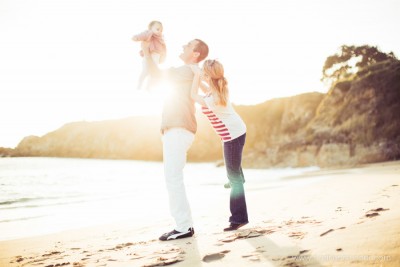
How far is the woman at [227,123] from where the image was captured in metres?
3.63

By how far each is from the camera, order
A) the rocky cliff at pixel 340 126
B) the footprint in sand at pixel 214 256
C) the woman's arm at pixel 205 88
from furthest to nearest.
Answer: the rocky cliff at pixel 340 126 → the woman's arm at pixel 205 88 → the footprint in sand at pixel 214 256

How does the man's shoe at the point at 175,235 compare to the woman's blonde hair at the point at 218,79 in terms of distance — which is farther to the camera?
the woman's blonde hair at the point at 218,79

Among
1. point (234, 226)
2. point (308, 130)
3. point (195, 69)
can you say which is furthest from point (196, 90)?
point (308, 130)

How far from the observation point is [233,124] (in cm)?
377

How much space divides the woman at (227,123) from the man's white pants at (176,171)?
0.45 meters

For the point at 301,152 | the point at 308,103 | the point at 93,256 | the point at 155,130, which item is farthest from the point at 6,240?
the point at 155,130

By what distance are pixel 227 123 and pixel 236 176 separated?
0.61m

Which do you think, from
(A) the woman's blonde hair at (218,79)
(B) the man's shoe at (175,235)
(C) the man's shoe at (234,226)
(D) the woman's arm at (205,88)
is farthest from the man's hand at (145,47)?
(C) the man's shoe at (234,226)

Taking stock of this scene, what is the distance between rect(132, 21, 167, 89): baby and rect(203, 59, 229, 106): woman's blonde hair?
51 cm

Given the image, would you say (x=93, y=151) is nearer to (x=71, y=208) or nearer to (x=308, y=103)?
(x=308, y=103)

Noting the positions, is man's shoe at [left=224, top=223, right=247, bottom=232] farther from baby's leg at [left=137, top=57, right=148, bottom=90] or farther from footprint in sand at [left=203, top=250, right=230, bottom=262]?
baby's leg at [left=137, top=57, right=148, bottom=90]

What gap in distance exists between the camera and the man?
346 cm

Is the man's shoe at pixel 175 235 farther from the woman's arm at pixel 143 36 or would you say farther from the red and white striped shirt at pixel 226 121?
the woman's arm at pixel 143 36

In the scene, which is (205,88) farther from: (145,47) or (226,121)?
(145,47)
